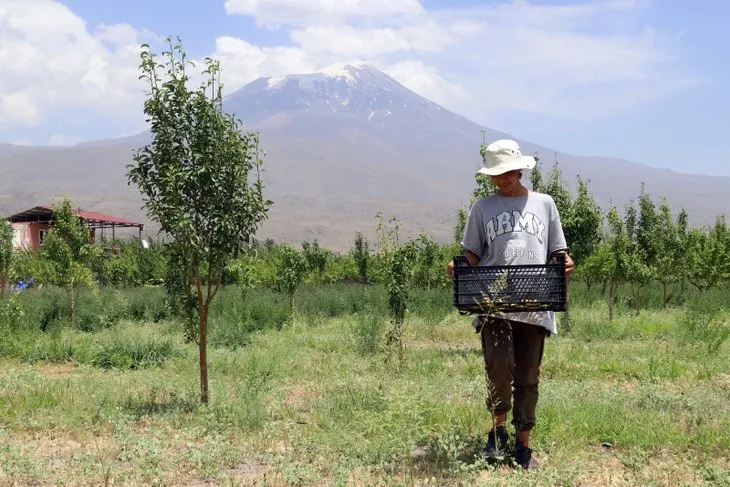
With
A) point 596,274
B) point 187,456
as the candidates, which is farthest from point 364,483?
point 596,274

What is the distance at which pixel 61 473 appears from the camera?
4914 mm

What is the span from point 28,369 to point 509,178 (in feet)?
28.0

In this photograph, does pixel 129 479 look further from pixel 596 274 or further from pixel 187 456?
pixel 596 274

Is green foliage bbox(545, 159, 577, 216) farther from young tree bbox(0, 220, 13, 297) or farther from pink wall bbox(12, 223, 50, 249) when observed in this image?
pink wall bbox(12, 223, 50, 249)

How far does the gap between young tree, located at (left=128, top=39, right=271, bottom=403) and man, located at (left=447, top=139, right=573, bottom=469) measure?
3049mm

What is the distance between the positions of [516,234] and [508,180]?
1.22ft

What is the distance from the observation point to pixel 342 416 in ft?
20.9

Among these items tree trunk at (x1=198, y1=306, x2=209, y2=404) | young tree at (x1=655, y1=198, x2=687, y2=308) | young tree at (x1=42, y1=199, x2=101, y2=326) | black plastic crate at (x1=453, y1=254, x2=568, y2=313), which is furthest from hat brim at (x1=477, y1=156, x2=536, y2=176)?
young tree at (x1=655, y1=198, x2=687, y2=308)

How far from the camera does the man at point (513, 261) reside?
15.5 feet

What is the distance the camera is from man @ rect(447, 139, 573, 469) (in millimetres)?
4723

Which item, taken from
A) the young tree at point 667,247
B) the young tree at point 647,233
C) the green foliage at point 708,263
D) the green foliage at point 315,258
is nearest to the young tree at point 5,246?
the green foliage at point 315,258

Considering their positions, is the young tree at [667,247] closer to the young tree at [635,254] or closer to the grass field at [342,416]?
the young tree at [635,254]

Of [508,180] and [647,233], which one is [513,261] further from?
[647,233]

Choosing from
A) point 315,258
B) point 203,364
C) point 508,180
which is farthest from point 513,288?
point 315,258
